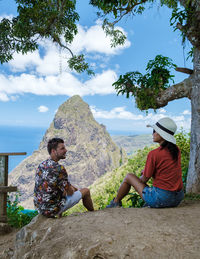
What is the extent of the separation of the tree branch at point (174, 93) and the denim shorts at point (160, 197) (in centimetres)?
311

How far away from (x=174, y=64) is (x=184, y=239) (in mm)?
5196

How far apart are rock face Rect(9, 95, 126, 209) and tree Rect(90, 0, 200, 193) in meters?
97.7

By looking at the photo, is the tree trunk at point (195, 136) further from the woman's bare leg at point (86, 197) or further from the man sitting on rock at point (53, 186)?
the man sitting on rock at point (53, 186)

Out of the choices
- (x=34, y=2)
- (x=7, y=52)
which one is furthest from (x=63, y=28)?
(x=7, y=52)

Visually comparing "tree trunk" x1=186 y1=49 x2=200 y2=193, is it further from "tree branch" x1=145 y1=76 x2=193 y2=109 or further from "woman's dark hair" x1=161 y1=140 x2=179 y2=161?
"woman's dark hair" x1=161 y1=140 x2=179 y2=161

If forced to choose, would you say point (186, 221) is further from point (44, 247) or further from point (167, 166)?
point (44, 247)

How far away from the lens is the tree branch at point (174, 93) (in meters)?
6.20

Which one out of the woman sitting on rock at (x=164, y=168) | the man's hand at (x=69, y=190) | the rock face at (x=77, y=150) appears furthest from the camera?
the rock face at (x=77, y=150)

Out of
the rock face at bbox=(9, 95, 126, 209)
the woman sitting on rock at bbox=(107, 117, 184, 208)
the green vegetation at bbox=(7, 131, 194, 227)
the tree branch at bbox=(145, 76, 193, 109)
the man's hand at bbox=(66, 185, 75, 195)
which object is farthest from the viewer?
the rock face at bbox=(9, 95, 126, 209)

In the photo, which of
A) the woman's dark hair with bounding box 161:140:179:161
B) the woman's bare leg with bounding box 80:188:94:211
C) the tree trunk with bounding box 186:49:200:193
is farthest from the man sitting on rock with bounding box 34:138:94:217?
the tree trunk with bounding box 186:49:200:193

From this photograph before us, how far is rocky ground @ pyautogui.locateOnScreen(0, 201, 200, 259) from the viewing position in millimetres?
2619

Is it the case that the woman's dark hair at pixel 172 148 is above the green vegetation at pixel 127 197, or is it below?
above

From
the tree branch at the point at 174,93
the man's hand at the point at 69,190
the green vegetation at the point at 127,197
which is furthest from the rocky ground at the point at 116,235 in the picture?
the tree branch at the point at 174,93

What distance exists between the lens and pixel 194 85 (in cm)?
603
